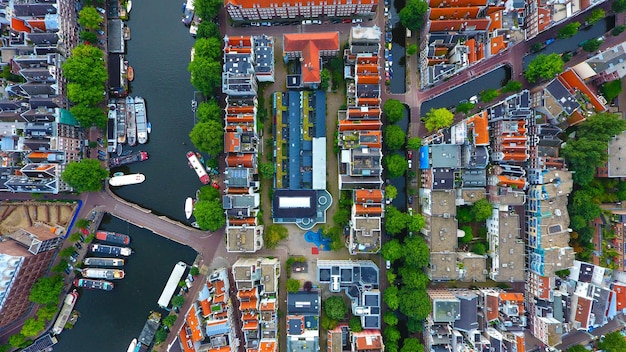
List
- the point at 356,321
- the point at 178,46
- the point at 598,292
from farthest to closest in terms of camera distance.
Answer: the point at 178,46 → the point at 356,321 → the point at 598,292

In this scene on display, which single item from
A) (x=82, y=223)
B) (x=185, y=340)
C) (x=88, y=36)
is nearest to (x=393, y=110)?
(x=185, y=340)

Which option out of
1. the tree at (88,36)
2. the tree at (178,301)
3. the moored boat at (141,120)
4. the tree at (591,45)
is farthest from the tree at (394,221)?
the tree at (88,36)

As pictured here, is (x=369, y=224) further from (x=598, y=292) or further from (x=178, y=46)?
(x=178, y=46)

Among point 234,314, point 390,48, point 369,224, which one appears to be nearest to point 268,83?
point 390,48

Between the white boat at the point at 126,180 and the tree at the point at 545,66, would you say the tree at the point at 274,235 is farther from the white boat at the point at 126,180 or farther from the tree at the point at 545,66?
the tree at the point at 545,66

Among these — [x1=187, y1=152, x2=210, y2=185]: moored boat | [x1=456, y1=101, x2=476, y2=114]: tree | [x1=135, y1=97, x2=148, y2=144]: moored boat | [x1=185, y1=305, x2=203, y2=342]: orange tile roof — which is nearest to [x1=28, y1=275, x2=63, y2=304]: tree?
[x1=185, y1=305, x2=203, y2=342]: orange tile roof

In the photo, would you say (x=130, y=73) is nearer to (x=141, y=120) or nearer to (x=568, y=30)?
(x=141, y=120)
